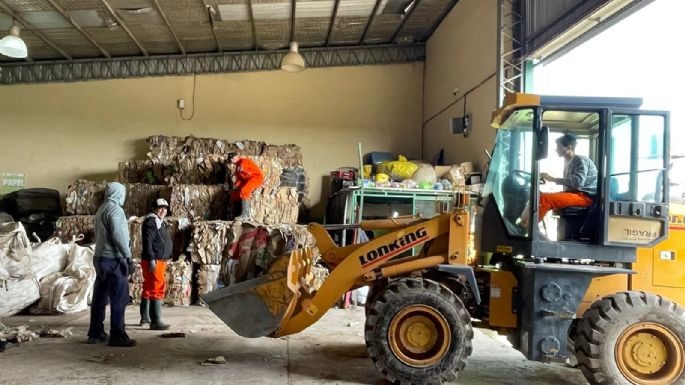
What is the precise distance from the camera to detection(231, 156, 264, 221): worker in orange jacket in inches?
401

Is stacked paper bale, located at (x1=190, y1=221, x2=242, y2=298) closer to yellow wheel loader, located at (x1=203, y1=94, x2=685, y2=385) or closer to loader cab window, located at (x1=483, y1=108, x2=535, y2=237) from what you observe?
yellow wheel loader, located at (x1=203, y1=94, x2=685, y2=385)

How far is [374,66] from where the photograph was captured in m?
15.0

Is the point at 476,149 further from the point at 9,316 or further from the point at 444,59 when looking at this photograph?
the point at 9,316

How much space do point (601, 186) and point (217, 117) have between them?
467 inches

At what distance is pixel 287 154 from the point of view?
13867 millimetres

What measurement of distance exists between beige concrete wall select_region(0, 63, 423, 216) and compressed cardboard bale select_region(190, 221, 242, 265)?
5.10 m

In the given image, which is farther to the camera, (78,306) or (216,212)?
(216,212)

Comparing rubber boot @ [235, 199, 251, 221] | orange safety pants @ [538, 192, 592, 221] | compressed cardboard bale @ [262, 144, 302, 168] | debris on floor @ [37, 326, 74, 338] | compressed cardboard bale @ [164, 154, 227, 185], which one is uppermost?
compressed cardboard bale @ [262, 144, 302, 168]

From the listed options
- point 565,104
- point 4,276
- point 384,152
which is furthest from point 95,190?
point 565,104

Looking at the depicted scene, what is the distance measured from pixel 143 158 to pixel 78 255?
228 inches

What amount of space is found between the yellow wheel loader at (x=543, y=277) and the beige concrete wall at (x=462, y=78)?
540 centimetres

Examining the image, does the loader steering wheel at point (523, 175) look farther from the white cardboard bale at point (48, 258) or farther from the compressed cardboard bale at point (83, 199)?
the compressed cardboard bale at point (83, 199)

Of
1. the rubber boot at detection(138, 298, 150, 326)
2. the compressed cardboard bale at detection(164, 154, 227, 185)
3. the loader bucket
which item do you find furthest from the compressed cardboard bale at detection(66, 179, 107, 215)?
the loader bucket

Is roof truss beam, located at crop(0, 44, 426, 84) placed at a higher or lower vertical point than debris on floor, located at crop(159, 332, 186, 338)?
higher
